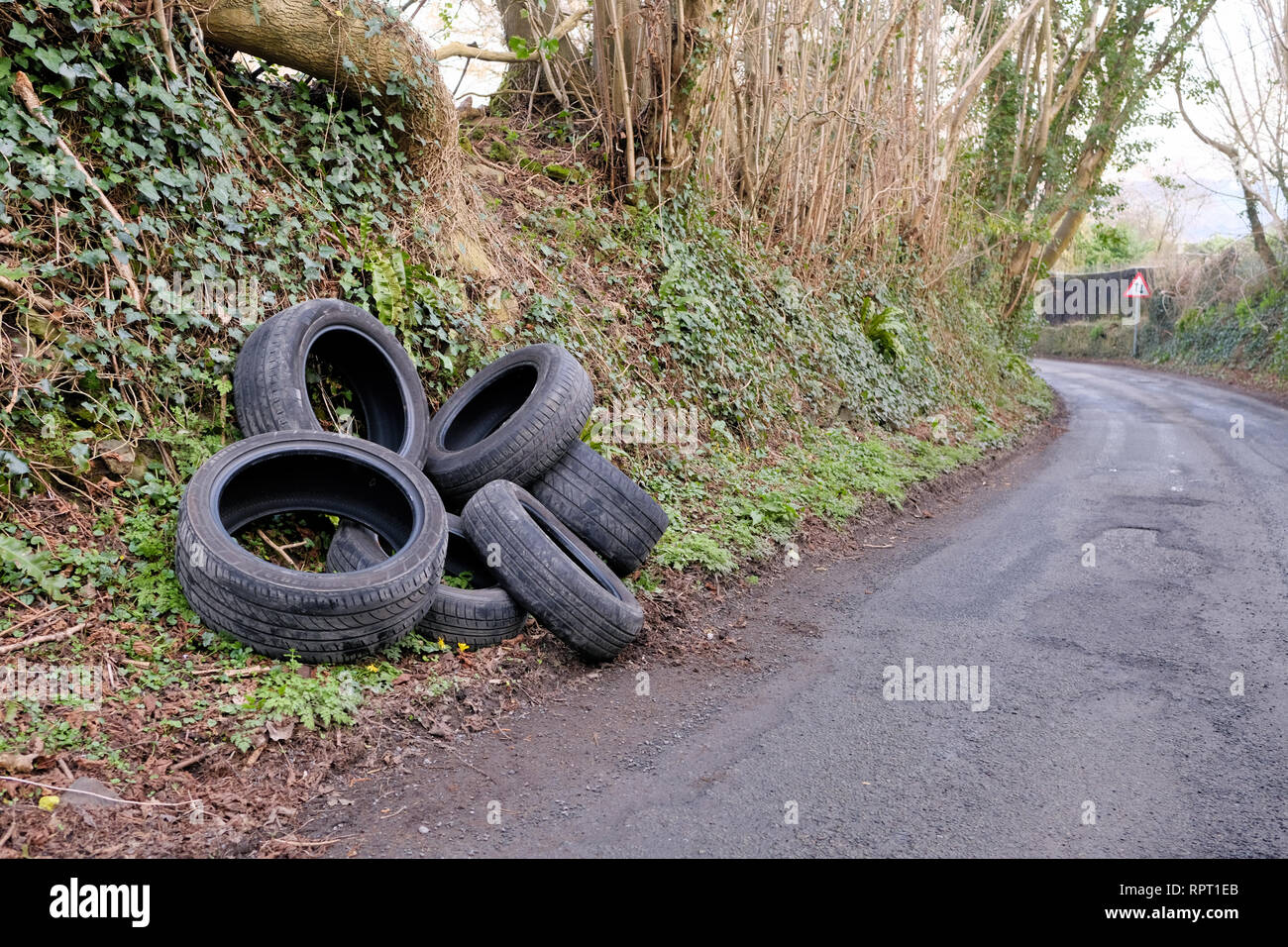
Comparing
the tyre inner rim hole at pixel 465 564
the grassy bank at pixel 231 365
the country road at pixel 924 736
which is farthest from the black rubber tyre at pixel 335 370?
the country road at pixel 924 736

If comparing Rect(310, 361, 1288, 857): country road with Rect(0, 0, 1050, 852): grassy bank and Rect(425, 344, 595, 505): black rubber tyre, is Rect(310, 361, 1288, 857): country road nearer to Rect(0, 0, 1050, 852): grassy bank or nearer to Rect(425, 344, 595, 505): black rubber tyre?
Rect(0, 0, 1050, 852): grassy bank

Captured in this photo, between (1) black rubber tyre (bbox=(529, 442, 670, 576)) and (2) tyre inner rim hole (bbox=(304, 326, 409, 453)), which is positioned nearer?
(1) black rubber tyre (bbox=(529, 442, 670, 576))

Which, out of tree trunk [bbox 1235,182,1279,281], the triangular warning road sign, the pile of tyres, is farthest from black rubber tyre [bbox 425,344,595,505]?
the triangular warning road sign

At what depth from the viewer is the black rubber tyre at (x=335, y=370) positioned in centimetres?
504

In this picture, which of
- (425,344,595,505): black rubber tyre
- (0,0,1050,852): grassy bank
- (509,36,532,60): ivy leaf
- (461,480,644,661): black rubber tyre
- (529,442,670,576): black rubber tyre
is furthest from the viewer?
(509,36,532,60): ivy leaf

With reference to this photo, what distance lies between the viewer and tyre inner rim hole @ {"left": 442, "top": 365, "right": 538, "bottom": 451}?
251 inches

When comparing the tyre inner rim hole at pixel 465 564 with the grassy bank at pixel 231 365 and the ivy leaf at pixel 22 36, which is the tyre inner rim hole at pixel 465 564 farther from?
the ivy leaf at pixel 22 36

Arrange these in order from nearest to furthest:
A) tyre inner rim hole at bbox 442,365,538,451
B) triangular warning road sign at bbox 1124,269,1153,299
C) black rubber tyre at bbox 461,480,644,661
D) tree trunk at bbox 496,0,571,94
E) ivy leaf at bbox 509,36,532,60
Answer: black rubber tyre at bbox 461,480,644,661 < tyre inner rim hole at bbox 442,365,538,451 < ivy leaf at bbox 509,36,532,60 < tree trunk at bbox 496,0,571,94 < triangular warning road sign at bbox 1124,269,1153,299

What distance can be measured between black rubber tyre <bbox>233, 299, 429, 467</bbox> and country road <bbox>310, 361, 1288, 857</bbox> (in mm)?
2228

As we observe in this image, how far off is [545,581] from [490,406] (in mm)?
2338

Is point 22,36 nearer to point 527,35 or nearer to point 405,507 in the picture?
point 405,507

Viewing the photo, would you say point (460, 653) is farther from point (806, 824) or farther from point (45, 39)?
point (45, 39)

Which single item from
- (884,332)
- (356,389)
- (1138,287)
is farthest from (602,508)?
(1138,287)

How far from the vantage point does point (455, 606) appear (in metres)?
4.56
